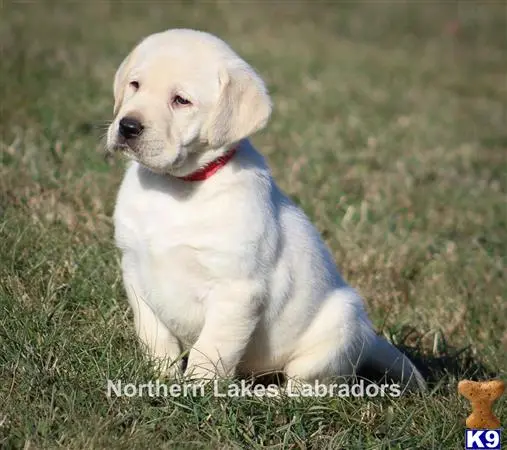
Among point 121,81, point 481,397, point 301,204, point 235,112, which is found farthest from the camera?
point 301,204

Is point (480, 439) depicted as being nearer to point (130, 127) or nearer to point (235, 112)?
point (235, 112)

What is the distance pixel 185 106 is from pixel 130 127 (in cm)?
26

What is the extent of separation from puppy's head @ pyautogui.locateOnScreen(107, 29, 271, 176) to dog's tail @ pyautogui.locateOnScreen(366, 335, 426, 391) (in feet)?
3.93

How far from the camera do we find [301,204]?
6.25m

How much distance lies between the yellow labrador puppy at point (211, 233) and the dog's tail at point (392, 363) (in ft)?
0.89

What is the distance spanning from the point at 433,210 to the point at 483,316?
70.1 inches

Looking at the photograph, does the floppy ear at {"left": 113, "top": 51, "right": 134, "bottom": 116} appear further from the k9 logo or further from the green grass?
the k9 logo

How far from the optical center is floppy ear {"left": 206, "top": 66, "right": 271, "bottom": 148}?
11.3 feet

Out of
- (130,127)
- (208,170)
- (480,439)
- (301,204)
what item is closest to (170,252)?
(208,170)

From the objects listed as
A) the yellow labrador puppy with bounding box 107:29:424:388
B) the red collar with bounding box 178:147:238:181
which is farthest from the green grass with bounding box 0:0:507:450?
the red collar with bounding box 178:147:238:181

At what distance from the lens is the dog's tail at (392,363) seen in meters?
3.98

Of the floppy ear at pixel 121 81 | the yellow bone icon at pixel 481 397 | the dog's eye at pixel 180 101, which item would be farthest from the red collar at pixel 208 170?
the yellow bone icon at pixel 481 397

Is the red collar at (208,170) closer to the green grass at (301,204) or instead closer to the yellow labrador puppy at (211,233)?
the yellow labrador puppy at (211,233)

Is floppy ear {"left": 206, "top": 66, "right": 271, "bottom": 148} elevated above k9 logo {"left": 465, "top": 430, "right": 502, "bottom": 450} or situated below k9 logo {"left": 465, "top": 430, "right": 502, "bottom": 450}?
above
